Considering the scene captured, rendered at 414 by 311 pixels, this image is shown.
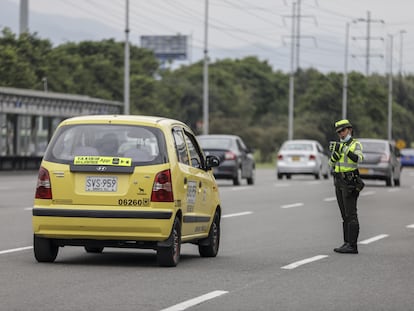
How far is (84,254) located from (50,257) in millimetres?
1334

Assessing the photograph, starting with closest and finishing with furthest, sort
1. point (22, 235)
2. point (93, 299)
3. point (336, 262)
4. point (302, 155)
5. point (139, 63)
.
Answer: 1. point (93, 299)
2. point (336, 262)
3. point (22, 235)
4. point (302, 155)
5. point (139, 63)

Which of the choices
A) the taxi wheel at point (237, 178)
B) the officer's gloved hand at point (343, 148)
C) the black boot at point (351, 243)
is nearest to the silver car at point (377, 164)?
the taxi wheel at point (237, 178)

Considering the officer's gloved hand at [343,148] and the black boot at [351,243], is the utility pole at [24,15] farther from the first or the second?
the black boot at [351,243]

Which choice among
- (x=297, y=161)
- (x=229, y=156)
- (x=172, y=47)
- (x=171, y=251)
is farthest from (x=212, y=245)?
(x=172, y=47)

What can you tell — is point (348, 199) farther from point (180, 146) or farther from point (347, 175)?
point (180, 146)

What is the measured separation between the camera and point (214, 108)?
412 ft

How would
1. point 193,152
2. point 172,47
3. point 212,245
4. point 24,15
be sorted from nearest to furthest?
point 193,152
point 212,245
point 24,15
point 172,47

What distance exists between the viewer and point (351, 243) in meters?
15.5

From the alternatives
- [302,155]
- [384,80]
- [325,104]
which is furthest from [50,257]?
[384,80]

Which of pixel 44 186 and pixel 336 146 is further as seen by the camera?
pixel 336 146

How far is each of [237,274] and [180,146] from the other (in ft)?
5.92

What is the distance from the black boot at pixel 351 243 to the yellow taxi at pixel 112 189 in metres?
2.88

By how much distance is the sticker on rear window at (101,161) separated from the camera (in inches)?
500

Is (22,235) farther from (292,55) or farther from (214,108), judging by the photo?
(214,108)
